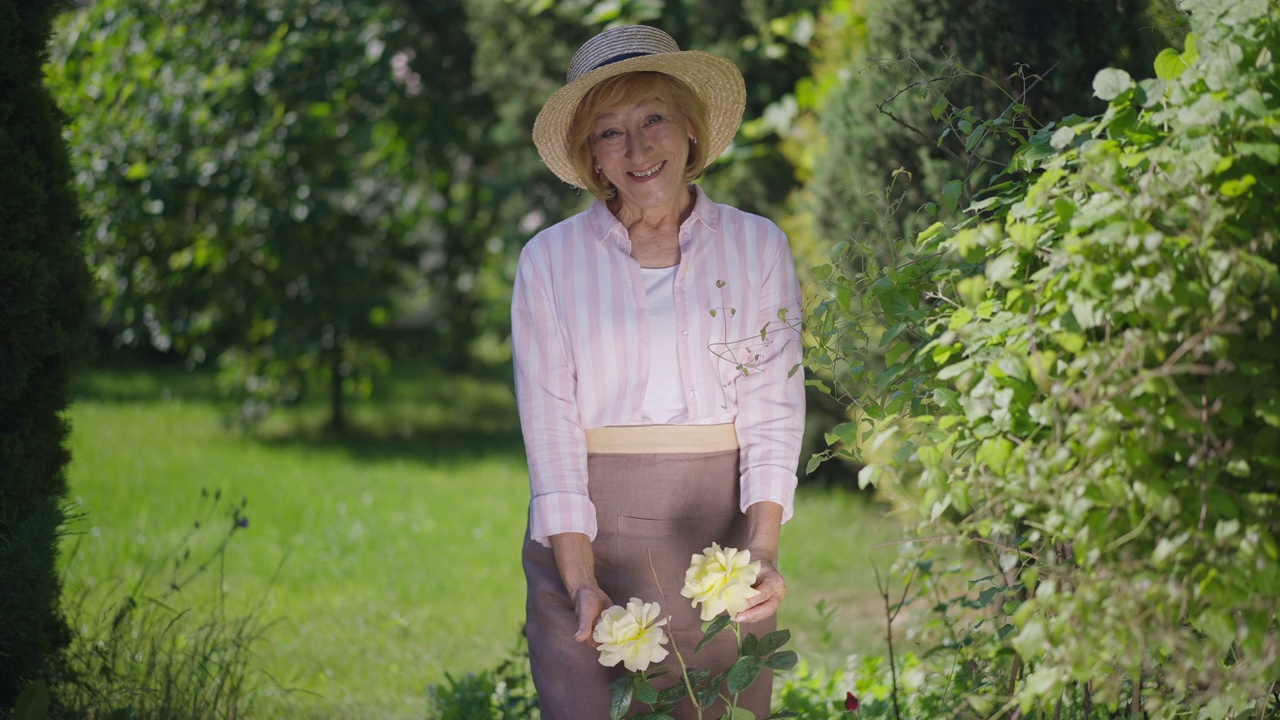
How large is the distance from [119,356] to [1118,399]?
10.5 m

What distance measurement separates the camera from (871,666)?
3.45 m

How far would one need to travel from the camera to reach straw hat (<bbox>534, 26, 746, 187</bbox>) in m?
2.33

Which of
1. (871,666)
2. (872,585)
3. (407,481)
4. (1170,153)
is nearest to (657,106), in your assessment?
(1170,153)

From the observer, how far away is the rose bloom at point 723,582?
2.00 m

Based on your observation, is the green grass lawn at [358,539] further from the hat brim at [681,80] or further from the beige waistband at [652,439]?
the hat brim at [681,80]

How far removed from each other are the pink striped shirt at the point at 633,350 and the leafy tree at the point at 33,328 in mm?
1152

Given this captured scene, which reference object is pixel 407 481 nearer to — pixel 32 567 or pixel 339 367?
pixel 339 367

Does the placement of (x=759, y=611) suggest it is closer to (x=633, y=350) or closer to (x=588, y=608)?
(x=588, y=608)

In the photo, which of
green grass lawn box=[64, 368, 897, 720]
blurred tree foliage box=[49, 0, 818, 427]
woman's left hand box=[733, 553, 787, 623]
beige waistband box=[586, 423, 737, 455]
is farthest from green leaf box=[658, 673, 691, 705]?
blurred tree foliage box=[49, 0, 818, 427]

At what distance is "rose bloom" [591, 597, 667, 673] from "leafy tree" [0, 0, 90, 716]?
1.30 metres

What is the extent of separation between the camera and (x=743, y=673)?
2133 mm

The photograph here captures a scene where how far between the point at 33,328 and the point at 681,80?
5.26ft

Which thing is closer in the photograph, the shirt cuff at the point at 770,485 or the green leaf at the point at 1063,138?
the green leaf at the point at 1063,138

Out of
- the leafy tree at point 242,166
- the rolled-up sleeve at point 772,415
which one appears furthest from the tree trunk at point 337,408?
the rolled-up sleeve at point 772,415
